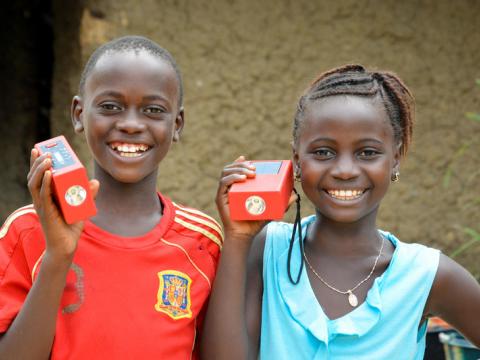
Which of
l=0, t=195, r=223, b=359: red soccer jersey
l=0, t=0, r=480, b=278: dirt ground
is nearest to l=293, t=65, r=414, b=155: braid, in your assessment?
l=0, t=195, r=223, b=359: red soccer jersey

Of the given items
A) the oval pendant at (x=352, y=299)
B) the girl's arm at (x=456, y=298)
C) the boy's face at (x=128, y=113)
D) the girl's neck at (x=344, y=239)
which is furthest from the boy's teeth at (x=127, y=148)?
the girl's arm at (x=456, y=298)

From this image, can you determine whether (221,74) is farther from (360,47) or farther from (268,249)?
(268,249)

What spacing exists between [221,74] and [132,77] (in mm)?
2025

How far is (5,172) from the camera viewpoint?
5.13 meters

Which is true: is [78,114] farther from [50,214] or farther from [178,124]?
[50,214]

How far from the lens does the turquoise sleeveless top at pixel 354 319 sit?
2209 millimetres

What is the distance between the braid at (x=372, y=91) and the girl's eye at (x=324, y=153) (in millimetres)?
131

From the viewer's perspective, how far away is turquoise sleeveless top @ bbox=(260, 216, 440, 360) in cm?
221

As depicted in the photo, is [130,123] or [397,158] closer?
[130,123]

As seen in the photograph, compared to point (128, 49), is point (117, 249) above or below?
below

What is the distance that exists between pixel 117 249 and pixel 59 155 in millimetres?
335

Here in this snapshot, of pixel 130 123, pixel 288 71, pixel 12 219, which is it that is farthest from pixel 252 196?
pixel 288 71

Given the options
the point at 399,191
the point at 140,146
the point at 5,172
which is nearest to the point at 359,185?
the point at 140,146

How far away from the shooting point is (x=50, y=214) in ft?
6.19
